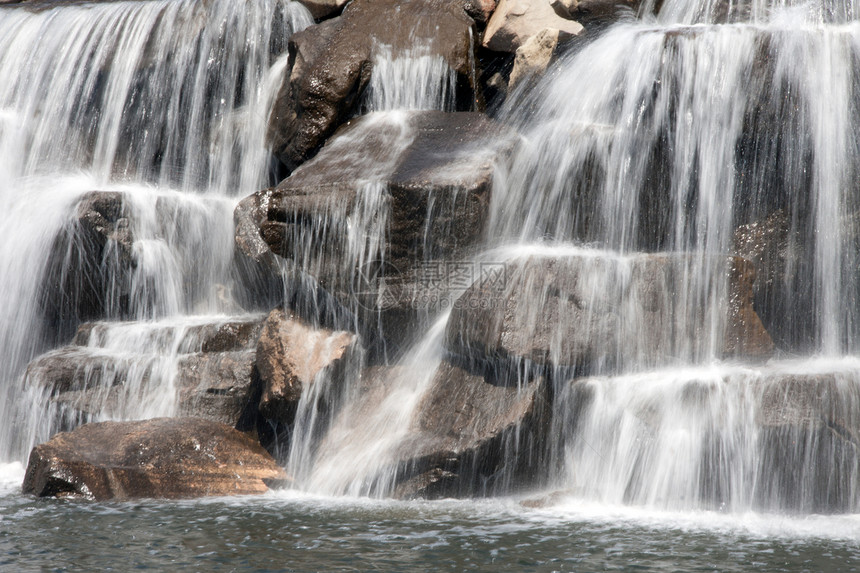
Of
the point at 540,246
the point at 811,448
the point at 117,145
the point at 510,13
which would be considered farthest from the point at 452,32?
the point at 811,448

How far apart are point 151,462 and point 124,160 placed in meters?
6.28

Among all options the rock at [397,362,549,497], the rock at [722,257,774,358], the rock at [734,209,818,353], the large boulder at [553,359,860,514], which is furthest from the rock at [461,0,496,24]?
the large boulder at [553,359,860,514]

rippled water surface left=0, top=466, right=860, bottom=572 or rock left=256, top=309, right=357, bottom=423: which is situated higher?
rock left=256, top=309, right=357, bottom=423

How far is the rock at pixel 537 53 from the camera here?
10.5 metres

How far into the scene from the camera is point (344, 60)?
1062cm

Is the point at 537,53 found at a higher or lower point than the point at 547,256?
higher

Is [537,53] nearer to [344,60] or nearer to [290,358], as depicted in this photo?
[344,60]

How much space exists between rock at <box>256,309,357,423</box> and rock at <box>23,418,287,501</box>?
51 cm

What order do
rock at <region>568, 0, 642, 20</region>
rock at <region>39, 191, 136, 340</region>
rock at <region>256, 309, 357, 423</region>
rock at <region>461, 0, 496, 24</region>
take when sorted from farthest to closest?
1. rock at <region>461, 0, 496, 24</region>
2. rock at <region>568, 0, 642, 20</region>
3. rock at <region>39, 191, 136, 340</region>
4. rock at <region>256, 309, 357, 423</region>

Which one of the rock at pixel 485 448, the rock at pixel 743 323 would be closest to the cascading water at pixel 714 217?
the rock at pixel 743 323

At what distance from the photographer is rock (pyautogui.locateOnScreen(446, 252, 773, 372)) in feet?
24.3

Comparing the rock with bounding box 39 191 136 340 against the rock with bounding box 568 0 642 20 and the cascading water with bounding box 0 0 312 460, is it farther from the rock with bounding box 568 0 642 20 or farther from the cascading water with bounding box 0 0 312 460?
the rock with bounding box 568 0 642 20

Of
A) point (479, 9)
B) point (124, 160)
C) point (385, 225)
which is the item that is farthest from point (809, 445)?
point (124, 160)

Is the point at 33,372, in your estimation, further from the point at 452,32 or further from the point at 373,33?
the point at 452,32
